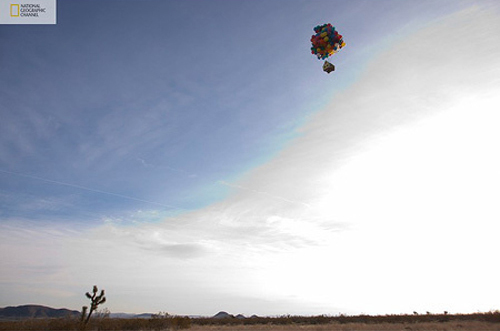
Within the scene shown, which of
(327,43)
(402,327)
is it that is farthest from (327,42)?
(402,327)

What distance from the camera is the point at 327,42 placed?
22.4 metres

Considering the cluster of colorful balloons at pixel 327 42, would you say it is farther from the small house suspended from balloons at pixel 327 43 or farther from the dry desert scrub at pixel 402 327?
the dry desert scrub at pixel 402 327

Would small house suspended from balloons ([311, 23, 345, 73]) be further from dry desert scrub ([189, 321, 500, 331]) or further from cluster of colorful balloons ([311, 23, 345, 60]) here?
dry desert scrub ([189, 321, 500, 331])

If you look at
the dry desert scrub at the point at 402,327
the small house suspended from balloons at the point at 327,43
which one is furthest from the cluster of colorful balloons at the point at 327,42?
the dry desert scrub at the point at 402,327

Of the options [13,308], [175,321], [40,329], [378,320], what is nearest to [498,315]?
[378,320]

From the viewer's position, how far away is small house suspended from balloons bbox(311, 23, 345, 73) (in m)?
22.4

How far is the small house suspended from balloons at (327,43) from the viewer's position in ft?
73.5

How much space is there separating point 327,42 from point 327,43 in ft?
0.26

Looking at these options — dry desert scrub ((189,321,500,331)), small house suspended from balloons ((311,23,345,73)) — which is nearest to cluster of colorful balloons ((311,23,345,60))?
small house suspended from balloons ((311,23,345,73))

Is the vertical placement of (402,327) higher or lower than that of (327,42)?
lower

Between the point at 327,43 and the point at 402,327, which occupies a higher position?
the point at 327,43

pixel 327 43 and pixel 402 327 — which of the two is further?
pixel 402 327

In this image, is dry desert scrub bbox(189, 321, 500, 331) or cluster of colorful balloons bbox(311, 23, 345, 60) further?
dry desert scrub bbox(189, 321, 500, 331)

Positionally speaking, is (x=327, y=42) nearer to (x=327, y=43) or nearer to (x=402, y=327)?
(x=327, y=43)
